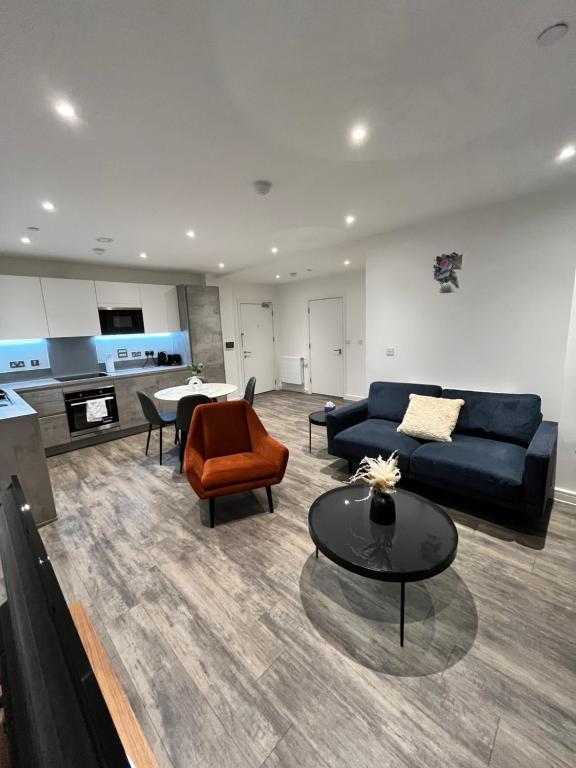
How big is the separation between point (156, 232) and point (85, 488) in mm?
2727

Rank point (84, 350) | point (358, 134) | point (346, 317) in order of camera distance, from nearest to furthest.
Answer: point (358, 134)
point (84, 350)
point (346, 317)

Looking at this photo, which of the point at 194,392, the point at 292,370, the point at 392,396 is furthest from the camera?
the point at 292,370

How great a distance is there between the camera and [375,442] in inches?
115

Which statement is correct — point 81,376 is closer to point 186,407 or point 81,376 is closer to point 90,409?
point 90,409

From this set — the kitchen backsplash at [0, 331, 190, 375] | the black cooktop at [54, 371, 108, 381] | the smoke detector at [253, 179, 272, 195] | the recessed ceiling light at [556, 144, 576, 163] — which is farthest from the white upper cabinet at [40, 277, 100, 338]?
the recessed ceiling light at [556, 144, 576, 163]

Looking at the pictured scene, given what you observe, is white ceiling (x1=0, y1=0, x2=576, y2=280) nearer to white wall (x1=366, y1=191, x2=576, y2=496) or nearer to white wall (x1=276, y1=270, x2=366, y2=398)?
white wall (x1=366, y1=191, x2=576, y2=496)

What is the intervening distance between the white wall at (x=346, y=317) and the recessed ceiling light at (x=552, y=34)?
4.53 metres

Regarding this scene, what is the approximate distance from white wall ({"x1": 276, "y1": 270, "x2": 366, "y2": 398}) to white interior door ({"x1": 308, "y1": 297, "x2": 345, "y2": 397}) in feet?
0.42

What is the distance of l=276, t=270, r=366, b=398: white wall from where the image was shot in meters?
5.91

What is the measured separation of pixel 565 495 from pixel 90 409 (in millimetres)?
5250

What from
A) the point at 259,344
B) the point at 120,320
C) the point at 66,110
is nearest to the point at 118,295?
the point at 120,320

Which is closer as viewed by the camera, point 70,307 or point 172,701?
point 172,701

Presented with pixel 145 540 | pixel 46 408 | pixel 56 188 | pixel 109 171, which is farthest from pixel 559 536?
pixel 46 408

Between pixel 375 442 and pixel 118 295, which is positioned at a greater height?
pixel 118 295
